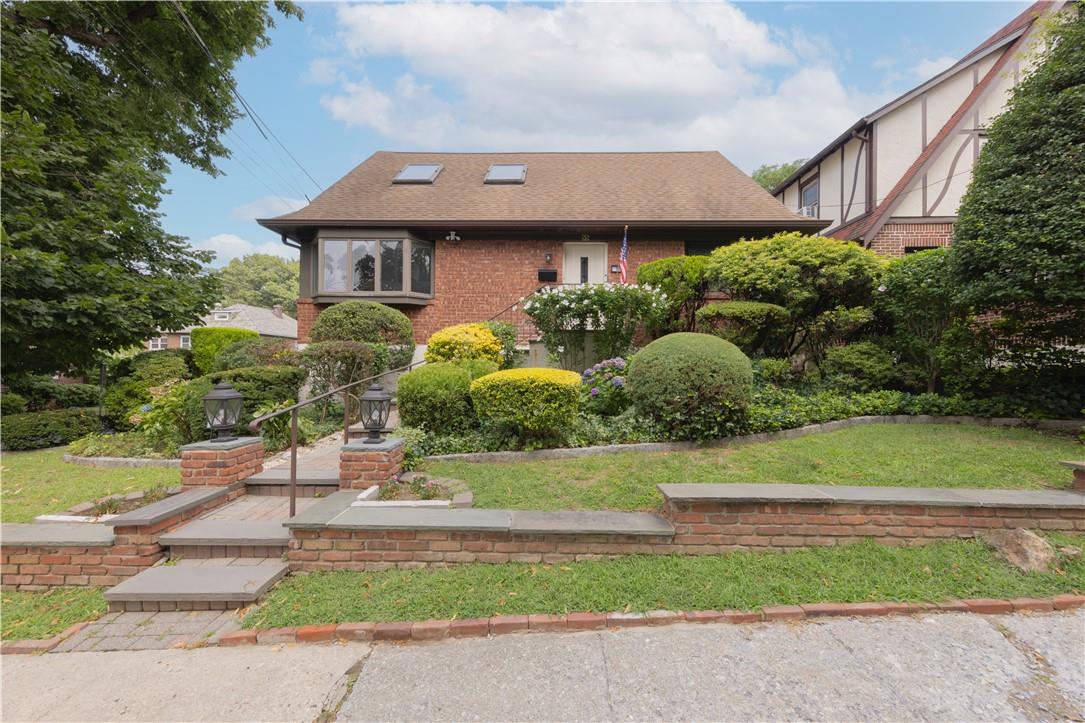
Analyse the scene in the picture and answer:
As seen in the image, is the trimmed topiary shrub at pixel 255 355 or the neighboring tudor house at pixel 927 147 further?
the neighboring tudor house at pixel 927 147

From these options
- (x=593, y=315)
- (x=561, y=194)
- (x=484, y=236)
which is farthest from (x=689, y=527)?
(x=561, y=194)

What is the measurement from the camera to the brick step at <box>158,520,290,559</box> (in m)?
3.14

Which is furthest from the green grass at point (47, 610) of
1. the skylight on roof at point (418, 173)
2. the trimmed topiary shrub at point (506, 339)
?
the skylight on roof at point (418, 173)

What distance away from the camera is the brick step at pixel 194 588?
8.79ft

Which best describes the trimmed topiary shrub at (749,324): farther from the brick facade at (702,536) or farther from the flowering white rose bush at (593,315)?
the brick facade at (702,536)

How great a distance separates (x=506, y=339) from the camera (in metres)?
9.01

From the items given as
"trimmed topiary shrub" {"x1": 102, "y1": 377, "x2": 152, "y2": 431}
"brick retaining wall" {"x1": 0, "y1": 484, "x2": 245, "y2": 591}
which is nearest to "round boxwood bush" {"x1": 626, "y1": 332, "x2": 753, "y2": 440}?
"brick retaining wall" {"x1": 0, "y1": 484, "x2": 245, "y2": 591}

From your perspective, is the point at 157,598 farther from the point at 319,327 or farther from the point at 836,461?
the point at 319,327

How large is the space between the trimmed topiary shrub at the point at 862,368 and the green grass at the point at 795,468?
5.01 ft

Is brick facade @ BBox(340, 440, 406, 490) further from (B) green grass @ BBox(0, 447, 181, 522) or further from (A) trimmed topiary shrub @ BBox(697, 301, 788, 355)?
(A) trimmed topiary shrub @ BBox(697, 301, 788, 355)

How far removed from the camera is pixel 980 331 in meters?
6.30

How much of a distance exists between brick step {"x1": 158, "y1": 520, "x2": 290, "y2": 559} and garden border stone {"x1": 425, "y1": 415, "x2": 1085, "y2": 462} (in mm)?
1885

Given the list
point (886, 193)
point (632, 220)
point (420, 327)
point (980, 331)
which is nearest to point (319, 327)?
A: point (420, 327)

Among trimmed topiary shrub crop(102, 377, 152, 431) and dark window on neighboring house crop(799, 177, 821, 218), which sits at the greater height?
dark window on neighboring house crop(799, 177, 821, 218)
